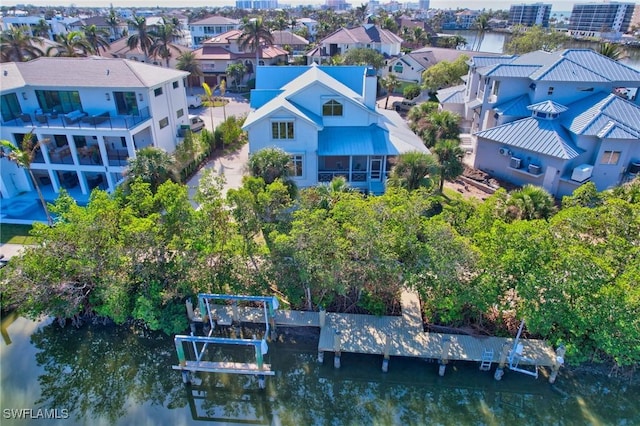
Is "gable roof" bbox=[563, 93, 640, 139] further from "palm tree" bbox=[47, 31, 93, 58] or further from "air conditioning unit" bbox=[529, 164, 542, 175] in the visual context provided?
"palm tree" bbox=[47, 31, 93, 58]

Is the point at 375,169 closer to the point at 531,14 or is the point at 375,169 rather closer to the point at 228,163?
the point at 228,163

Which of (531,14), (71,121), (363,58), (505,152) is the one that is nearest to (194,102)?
(71,121)

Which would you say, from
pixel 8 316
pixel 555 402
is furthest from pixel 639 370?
pixel 8 316

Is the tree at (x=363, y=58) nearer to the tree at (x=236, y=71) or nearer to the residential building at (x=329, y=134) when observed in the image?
the tree at (x=236, y=71)

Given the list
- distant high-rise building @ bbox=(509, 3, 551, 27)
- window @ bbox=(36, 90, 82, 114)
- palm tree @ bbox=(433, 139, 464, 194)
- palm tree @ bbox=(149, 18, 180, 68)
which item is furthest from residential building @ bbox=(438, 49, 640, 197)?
distant high-rise building @ bbox=(509, 3, 551, 27)

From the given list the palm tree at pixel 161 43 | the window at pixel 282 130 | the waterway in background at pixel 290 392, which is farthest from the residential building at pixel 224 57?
the waterway in background at pixel 290 392

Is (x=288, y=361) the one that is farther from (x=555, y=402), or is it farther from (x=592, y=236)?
(x=592, y=236)
